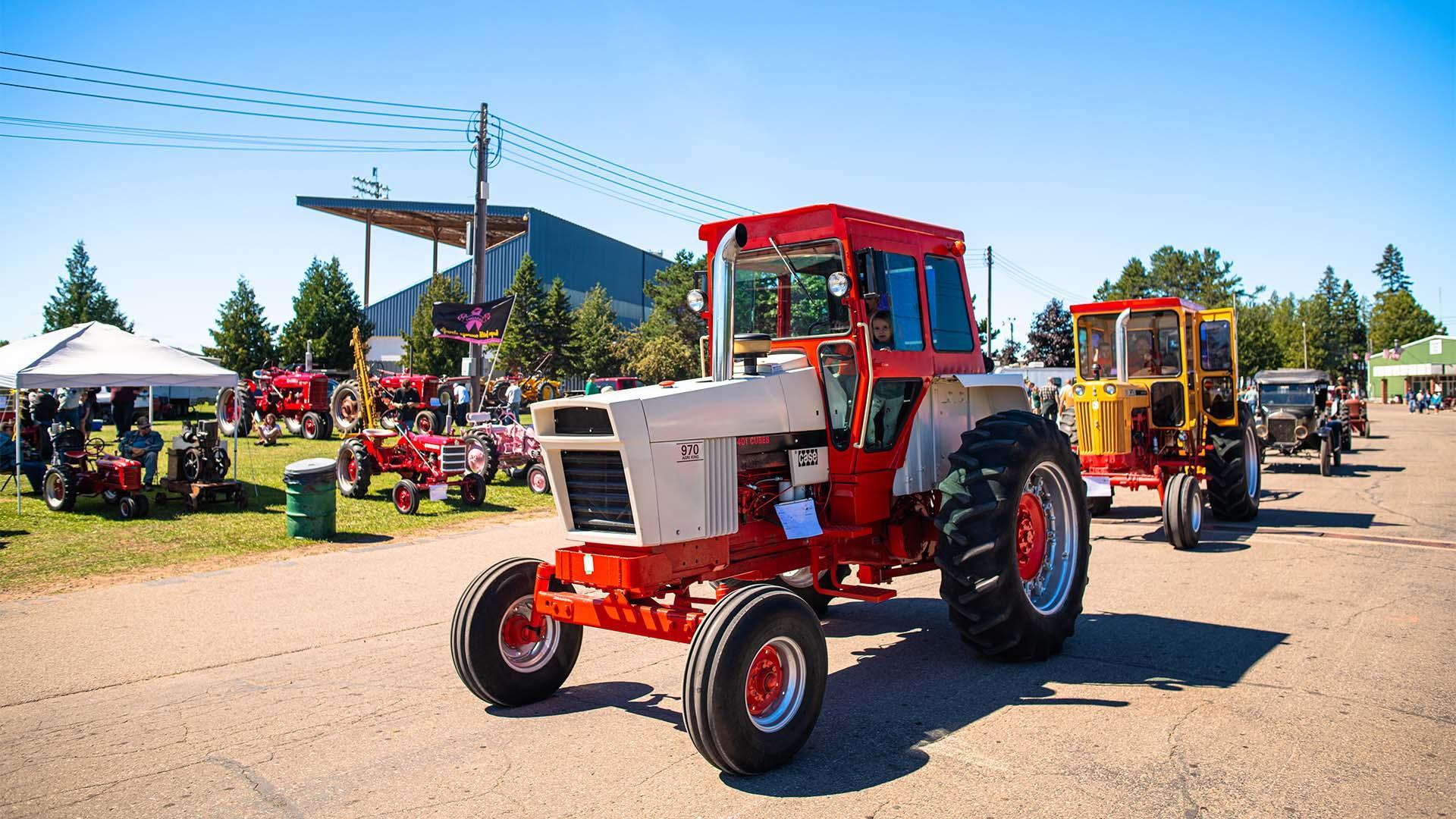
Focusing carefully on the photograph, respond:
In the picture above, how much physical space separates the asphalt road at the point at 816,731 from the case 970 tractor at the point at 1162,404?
3272mm

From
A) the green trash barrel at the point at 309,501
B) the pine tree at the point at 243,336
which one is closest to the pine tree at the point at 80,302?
the pine tree at the point at 243,336

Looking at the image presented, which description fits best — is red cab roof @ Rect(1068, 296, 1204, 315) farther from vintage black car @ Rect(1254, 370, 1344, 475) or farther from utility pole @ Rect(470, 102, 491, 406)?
utility pole @ Rect(470, 102, 491, 406)

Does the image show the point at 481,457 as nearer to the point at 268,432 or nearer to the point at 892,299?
the point at 892,299

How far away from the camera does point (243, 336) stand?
45250 mm

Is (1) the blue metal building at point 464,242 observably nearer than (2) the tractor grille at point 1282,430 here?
No

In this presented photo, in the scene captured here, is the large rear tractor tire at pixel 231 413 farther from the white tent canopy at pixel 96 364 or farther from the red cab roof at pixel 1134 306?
the red cab roof at pixel 1134 306

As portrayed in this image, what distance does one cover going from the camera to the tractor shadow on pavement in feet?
14.0

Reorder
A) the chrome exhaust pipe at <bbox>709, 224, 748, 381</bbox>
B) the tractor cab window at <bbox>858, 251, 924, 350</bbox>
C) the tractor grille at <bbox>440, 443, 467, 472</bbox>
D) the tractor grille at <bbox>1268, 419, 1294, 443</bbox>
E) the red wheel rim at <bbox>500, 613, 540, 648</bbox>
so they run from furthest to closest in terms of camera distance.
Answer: the tractor grille at <bbox>1268, 419, 1294, 443</bbox> < the tractor grille at <bbox>440, 443, 467, 472</bbox> < the tractor cab window at <bbox>858, 251, 924, 350</bbox> < the red wheel rim at <bbox>500, 613, 540, 648</bbox> < the chrome exhaust pipe at <bbox>709, 224, 748, 381</bbox>

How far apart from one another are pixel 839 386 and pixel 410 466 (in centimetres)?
1053

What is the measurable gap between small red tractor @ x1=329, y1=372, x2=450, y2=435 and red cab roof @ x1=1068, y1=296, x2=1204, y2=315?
14465 millimetres

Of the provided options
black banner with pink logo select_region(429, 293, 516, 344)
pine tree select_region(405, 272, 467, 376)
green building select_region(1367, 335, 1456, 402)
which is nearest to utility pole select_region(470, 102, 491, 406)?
black banner with pink logo select_region(429, 293, 516, 344)

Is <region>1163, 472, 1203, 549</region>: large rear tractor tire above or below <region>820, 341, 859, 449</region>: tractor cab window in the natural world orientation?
below

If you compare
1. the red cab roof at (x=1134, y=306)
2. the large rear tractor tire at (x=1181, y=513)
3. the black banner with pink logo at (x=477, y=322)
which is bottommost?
the large rear tractor tire at (x=1181, y=513)

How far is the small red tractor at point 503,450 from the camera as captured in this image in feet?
49.9
